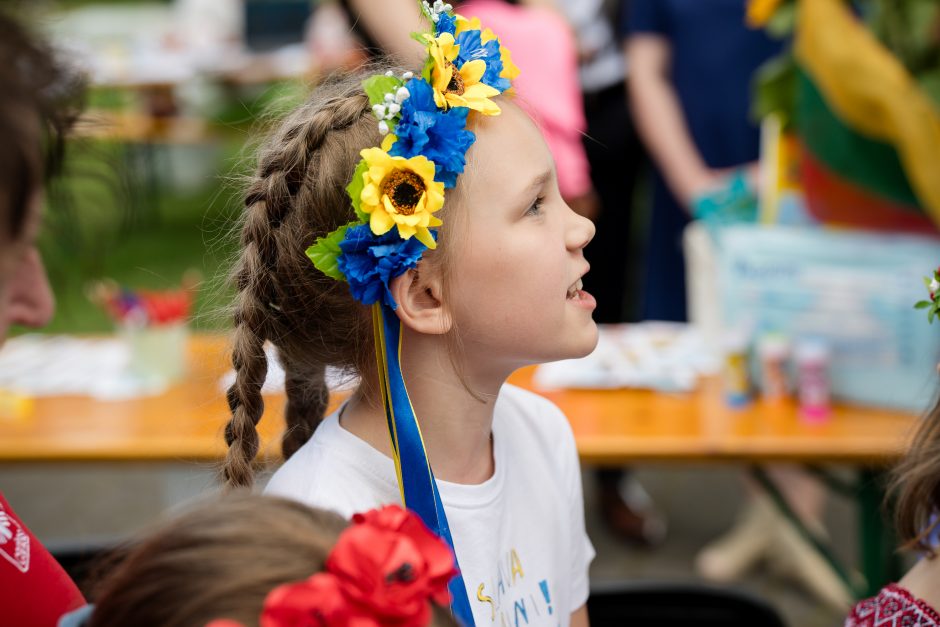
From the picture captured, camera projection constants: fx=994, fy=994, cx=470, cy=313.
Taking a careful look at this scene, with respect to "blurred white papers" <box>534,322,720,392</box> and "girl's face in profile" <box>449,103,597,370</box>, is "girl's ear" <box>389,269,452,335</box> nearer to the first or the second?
"girl's face in profile" <box>449,103,597,370</box>

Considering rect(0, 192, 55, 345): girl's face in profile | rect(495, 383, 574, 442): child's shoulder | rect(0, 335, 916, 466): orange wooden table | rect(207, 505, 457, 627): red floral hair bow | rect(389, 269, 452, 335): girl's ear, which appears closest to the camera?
rect(207, 505, 457, 627): red floral hair bow

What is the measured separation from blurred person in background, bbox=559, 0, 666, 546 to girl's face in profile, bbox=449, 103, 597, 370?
2522 millimetres

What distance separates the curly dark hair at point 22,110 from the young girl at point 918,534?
98 cm

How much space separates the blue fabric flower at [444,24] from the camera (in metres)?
1.29

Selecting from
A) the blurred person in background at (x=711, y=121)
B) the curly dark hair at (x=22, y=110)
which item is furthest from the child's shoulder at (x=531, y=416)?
the blurred person in background at (x=711, y=121)

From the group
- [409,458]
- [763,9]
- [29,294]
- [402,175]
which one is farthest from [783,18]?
[29,294]

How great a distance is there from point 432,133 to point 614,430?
4.12 ft

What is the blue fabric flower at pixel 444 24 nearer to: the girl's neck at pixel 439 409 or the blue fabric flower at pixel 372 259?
the blue fabric flower at pixel 372 259

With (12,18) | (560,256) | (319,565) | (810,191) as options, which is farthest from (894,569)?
(12,18)

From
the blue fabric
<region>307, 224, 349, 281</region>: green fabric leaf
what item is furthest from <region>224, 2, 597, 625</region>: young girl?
the blue fabric

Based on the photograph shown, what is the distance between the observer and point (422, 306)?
1.28m

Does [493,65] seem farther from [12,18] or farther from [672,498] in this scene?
[672,498]

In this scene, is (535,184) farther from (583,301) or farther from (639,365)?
(639,365)

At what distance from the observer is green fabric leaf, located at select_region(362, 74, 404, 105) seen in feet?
3.92
